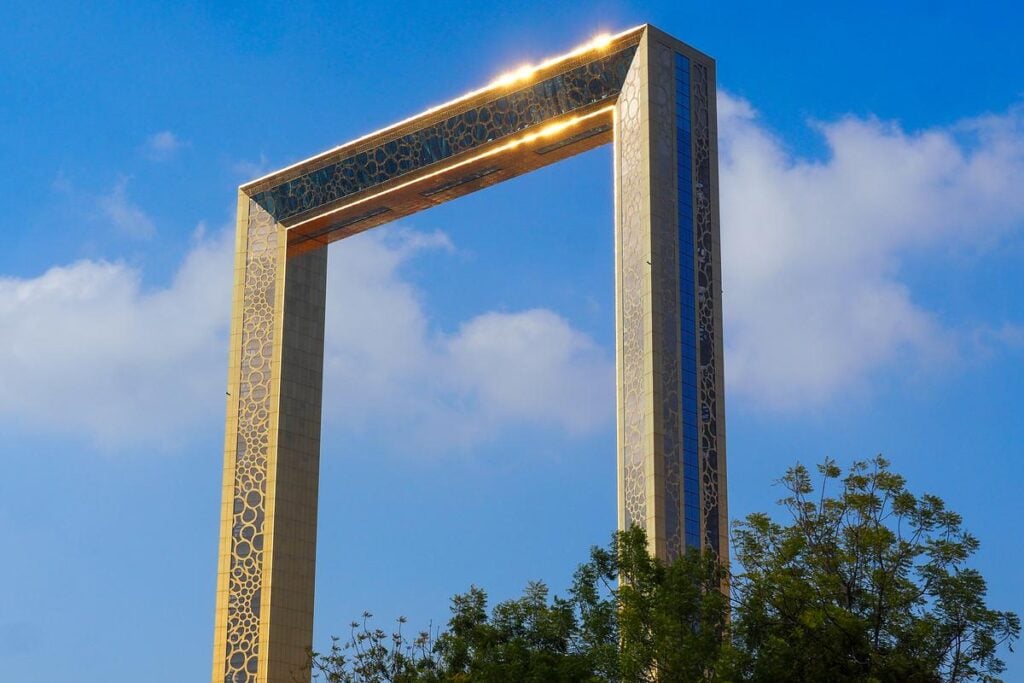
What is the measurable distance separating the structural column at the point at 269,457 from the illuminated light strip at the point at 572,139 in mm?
4145

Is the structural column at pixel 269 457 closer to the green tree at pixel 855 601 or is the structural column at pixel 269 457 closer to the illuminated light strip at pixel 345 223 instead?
the illuminated light strip at pixel 345 223

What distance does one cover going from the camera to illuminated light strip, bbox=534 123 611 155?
758 inches

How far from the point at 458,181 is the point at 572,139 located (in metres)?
1.94

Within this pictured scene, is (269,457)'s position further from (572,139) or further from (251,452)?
(572,139)

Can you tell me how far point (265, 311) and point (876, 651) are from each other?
11043 millimetres

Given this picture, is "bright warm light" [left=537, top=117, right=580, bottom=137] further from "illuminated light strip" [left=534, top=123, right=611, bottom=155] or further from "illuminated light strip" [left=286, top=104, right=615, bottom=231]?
"illuminated light strip" [left=534, top=123, right=611, bottom=155]

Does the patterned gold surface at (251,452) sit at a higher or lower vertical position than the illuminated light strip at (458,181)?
lower

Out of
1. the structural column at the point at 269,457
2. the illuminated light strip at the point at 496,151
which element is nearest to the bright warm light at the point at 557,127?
the illuminated light strip at the point at 496,151

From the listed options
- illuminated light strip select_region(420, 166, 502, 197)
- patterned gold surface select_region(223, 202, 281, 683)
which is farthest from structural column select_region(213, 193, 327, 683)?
illuminated light strip select_region(420, 166, 502, 197)

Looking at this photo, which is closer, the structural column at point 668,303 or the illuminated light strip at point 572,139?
the structural column at point 668,303

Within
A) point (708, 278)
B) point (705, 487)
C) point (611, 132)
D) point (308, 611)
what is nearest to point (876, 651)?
point (705, 487)

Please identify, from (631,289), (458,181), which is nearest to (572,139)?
(458,181)

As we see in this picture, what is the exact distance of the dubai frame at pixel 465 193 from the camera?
57.0 feet

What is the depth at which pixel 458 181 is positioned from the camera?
2083cm
